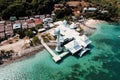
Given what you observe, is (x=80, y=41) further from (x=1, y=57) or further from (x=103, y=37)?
(x=1, y=57)

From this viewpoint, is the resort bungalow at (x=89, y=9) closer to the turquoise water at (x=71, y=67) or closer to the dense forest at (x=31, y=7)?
the dense forest at (x=31, y=7)

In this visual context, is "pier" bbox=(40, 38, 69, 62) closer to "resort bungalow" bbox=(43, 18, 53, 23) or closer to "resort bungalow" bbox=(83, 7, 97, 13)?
"resort bungalow" bbox=(43, 18, 53, 23)

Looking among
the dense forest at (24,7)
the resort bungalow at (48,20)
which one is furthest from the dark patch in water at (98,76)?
the dense forest at (24,7)

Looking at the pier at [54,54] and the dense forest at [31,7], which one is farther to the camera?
the dense forest at [31,7]

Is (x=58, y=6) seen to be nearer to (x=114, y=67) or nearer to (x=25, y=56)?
(x=25, y=56)

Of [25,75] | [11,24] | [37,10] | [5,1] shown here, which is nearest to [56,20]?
[37,10]

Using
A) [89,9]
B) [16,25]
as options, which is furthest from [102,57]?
[89,9]

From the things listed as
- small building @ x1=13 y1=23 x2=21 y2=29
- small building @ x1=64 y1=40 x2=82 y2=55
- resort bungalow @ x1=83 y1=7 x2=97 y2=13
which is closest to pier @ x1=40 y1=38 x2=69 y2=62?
small building @ x1=64 y1=40 x2=82 y2=55
